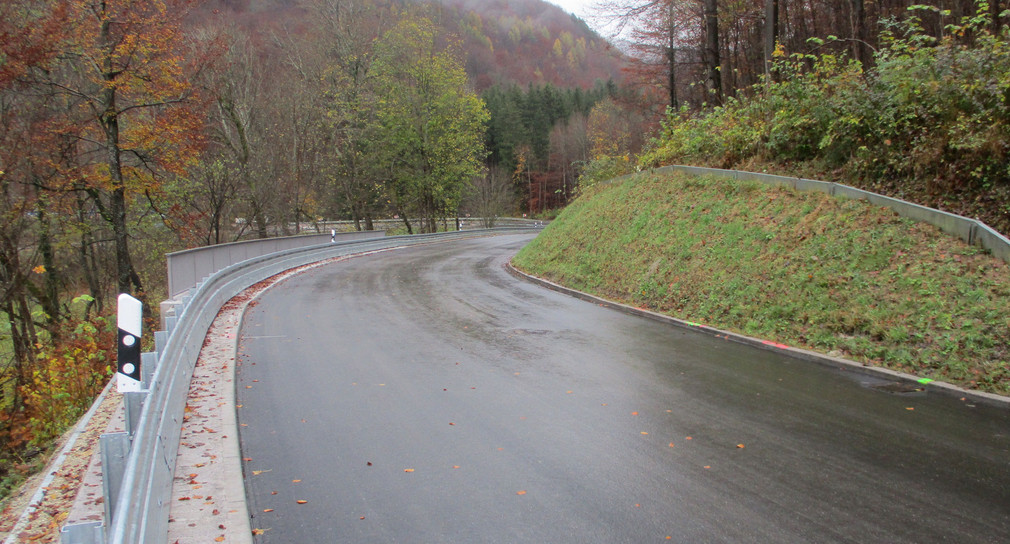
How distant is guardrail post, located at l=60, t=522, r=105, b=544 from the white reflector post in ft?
6.24

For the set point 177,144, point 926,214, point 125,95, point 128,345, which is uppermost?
point 125,95

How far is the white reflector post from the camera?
14.1 ft

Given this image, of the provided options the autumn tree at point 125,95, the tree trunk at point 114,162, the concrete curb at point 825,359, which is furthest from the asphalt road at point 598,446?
the autumn tree at point 125,95

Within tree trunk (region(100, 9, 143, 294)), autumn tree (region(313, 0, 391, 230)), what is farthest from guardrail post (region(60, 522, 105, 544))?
autumn tree (region(313, 0, 391, 230))

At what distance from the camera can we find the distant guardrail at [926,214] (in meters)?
8.69

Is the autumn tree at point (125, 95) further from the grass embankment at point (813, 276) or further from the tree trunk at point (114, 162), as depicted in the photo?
the grass embankment at point (813, 276)

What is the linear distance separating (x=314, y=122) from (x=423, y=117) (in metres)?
8.34

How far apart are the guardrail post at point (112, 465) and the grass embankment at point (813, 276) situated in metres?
8.35

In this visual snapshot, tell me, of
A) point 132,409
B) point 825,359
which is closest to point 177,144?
point 132,409

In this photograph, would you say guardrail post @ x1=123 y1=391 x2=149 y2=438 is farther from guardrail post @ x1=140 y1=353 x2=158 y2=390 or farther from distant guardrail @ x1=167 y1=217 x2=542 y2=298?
distant guardrail @ x1=167 y1=217 x2=542 y2=298

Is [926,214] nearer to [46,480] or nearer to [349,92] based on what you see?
[46,480]

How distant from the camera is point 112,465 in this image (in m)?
3.46

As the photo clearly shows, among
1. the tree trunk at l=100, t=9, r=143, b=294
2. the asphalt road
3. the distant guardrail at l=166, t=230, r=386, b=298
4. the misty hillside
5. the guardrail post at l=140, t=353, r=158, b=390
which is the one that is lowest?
the asphalt road

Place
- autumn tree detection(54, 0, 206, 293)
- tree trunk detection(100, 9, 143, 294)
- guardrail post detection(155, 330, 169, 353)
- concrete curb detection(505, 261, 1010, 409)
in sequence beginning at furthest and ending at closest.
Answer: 1. tree trunk detection(100, 9, 143, 294)
2. autumn tree detection(54, 0, 206, 293)
3. concrete curb detection(505, 261, 1010, 409)
4. guardrail post detection(155, 330, 169, 353)
